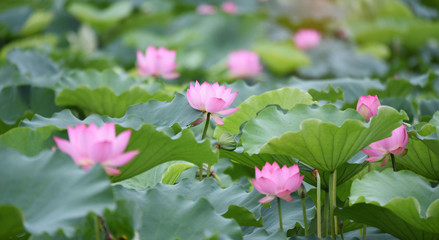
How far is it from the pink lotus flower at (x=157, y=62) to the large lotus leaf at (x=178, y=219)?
0.90 metres

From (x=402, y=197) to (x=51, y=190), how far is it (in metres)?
0.58

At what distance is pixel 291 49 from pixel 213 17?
666mm

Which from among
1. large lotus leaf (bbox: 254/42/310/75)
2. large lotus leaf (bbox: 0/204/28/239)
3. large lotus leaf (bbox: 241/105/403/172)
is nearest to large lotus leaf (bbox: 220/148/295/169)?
large lotus leaf (bbox: 241/105/403/172)

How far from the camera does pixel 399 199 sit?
0.80 meters

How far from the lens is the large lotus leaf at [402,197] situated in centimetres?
81

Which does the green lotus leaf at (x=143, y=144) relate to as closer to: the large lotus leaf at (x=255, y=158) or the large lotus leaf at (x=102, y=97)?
the large lotus leaf at (x=255, y=158)

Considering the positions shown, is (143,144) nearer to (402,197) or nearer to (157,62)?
(402,197)

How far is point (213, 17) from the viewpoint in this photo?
373cm

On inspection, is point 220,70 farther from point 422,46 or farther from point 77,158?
point 77,158

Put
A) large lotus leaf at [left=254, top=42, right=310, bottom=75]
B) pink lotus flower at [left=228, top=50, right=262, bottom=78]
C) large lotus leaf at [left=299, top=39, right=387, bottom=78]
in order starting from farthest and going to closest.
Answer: large lotus leaf at [left=299, top=39, right=387, bottom=78] < large lotus leaf at [left=254, top=42, right=310, bottom=75] < pink lotus flower at [left=228, top=50, right=262, bottom=78]

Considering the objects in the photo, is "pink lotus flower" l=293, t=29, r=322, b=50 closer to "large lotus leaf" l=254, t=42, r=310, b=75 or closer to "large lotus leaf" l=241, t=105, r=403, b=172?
"large lotus leaf" l=254, t=42, r=310, b=75

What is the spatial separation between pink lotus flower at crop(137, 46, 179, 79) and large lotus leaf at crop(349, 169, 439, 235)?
2.97ft

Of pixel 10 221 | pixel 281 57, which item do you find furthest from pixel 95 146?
pixel 281 57

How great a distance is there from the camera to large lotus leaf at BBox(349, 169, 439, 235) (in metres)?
0.81
